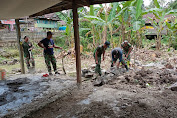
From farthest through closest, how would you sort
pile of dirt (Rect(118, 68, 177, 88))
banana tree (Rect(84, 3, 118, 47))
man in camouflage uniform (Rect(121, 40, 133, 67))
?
banana tree (Rect(84, 3, 118, 47)), man in camouflage uniform (Rect(121, 40, 133, 67)), pile of dirt (Rect(118, 68, 177, 88))

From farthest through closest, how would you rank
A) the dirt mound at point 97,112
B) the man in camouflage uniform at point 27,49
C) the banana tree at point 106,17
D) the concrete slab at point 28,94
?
the banana tree at point 106,17, the man in camouflage uniform at point 27,49, the concrete slab at point 28,94, the dirt mound at point 97,112

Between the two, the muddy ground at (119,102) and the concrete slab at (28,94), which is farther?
the concrete slab at (28,94)

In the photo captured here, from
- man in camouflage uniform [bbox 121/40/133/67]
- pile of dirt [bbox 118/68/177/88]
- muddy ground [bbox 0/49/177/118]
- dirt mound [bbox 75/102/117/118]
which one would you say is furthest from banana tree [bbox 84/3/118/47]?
dirt mound [bbox 75/102/117/118]

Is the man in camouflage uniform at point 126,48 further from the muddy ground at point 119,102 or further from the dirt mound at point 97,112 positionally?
the dirt mound at point 97,112

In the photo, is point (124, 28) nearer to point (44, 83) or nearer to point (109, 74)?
point (109, 74)

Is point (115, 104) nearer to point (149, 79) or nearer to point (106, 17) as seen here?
point (149, 79)

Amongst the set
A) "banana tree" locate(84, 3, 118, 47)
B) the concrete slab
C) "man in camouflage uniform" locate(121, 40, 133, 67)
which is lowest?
the concrete slab

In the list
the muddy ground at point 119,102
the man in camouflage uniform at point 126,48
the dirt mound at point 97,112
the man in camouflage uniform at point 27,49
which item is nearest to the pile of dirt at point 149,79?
the muddy ground at point 119,102

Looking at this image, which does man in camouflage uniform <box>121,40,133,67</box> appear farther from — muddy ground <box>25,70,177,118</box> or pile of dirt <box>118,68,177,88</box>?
muddy ground <box>25,70,177,118</box>

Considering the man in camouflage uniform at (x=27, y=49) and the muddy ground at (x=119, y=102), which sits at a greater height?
the man in camouflage uniform at (x=27, y=49)

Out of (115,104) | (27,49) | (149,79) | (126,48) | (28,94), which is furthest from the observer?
(126,48)

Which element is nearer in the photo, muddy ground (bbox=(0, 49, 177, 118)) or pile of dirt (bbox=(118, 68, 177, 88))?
muddy ground (bbox=(0, 49, 177, 118))

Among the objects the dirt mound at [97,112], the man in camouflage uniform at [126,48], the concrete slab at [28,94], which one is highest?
the man in camouflage uniform at [126,48]

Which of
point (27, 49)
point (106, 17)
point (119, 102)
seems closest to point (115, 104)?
point (119, 102)
